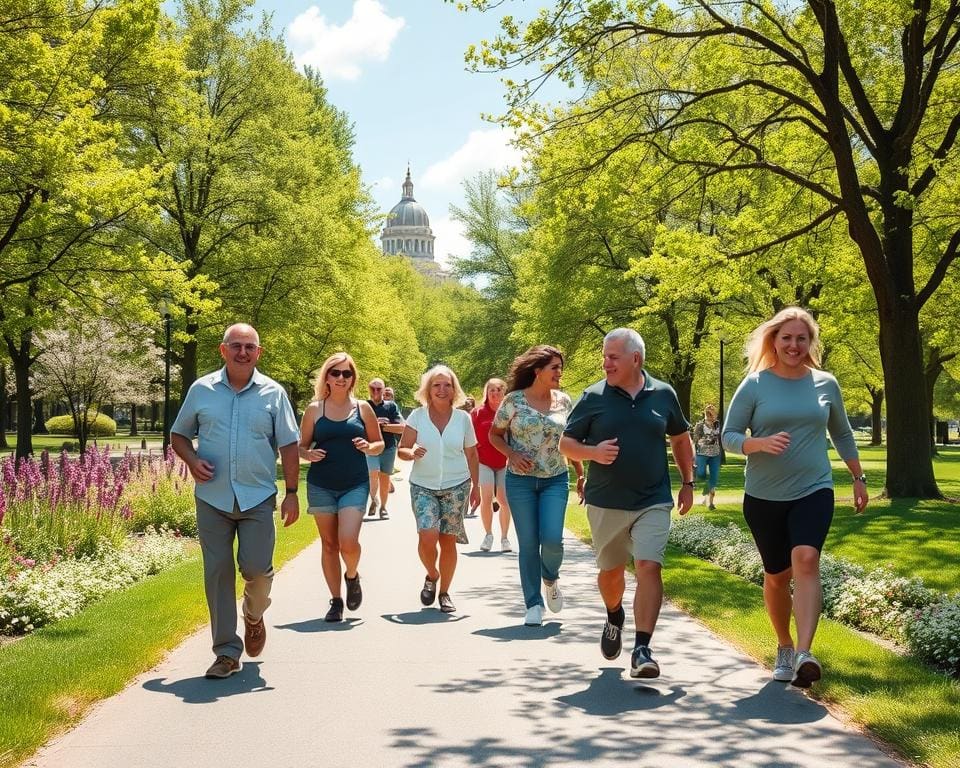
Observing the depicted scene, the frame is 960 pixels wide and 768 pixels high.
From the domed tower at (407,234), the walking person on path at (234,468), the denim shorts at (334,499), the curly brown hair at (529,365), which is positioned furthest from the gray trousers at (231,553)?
the domed tower at (407,234)

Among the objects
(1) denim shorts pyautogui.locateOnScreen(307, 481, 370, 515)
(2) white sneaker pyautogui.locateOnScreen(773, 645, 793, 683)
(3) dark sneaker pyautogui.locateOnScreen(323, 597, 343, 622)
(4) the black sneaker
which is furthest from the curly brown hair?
(2) white sneaker pyautogui.locateOnScreen(773, 645, 793, 683)

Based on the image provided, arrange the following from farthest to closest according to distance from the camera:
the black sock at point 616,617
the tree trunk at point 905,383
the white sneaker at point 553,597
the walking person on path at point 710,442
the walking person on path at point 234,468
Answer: the walking person on path at point 710,442, the tree trunk at point 905,383, the white sneaker at point 553,597, the black sock at point 616,617, the walking person on path at point 234,468

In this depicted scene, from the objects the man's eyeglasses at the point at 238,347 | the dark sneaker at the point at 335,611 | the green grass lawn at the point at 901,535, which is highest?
the man's eyeglasses at the point at 238,347

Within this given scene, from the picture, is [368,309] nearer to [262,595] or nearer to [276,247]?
[276,247]

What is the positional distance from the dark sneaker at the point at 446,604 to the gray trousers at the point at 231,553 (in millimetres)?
2460

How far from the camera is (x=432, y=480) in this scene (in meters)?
9.45

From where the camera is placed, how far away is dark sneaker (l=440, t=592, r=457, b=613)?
9.22m

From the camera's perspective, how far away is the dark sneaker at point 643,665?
21.2 feet

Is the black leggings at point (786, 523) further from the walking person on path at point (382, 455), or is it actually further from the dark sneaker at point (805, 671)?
the walking person on path at point (382, 455)

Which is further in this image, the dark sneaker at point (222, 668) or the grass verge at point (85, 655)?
the dark sneaker at point (222, 668)

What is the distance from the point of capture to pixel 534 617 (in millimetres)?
8516

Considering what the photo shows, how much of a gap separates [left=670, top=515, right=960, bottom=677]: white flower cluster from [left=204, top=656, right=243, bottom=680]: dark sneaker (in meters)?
4.34

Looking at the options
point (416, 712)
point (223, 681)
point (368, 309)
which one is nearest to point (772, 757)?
point (416, 712)

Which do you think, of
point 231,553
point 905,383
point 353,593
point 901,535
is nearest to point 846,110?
point 905,383
